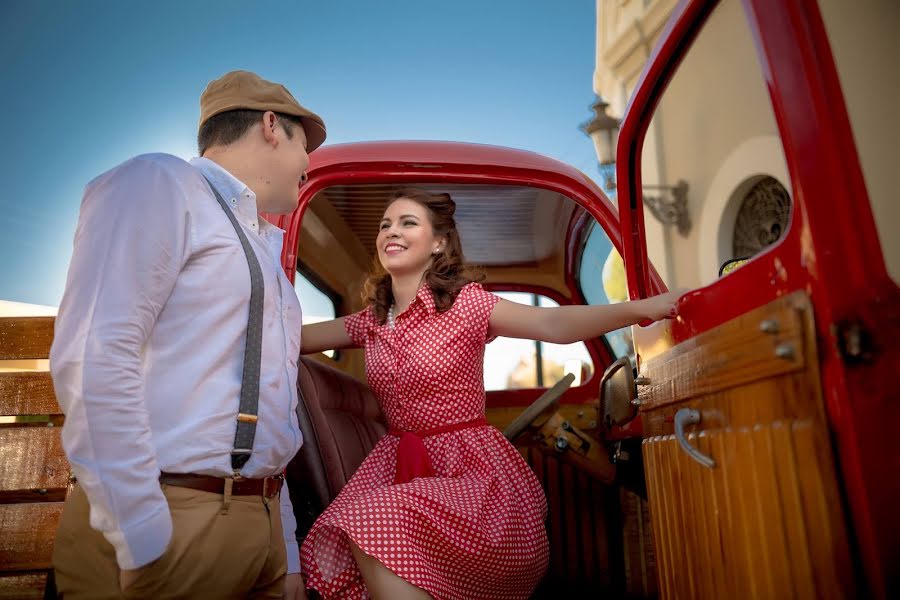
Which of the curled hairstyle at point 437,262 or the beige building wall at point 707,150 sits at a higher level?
the beige building wall at point 707,150

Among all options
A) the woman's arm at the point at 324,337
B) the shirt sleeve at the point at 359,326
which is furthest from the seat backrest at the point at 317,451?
the shirt sleeve at the point at 359,326

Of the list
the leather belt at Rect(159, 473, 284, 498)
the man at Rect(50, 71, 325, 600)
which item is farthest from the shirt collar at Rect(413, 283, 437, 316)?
the leather belt at Rect(159, 473, 284, 498)

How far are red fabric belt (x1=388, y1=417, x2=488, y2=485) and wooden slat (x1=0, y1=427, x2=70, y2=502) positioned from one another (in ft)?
2.98

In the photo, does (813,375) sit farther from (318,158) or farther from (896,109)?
(318,158)

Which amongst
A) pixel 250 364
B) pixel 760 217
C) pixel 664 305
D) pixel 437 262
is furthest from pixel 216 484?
pixel 760 217

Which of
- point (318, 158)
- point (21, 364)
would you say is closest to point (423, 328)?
point (318, 158)

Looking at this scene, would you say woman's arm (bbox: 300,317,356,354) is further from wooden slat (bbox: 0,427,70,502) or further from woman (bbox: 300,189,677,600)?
wooden slat (bbox: 0,427,70,502)

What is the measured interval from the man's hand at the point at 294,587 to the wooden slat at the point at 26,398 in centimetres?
74

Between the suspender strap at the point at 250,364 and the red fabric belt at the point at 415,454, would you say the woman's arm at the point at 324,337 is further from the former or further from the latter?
the suspender strap at the point at 250,364

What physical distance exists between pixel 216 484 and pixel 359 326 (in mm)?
1180

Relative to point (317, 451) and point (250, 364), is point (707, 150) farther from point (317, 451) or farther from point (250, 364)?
point (250, 364)

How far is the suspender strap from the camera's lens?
1424 millimetres

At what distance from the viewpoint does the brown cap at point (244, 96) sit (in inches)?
70.7

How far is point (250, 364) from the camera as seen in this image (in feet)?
4.85
